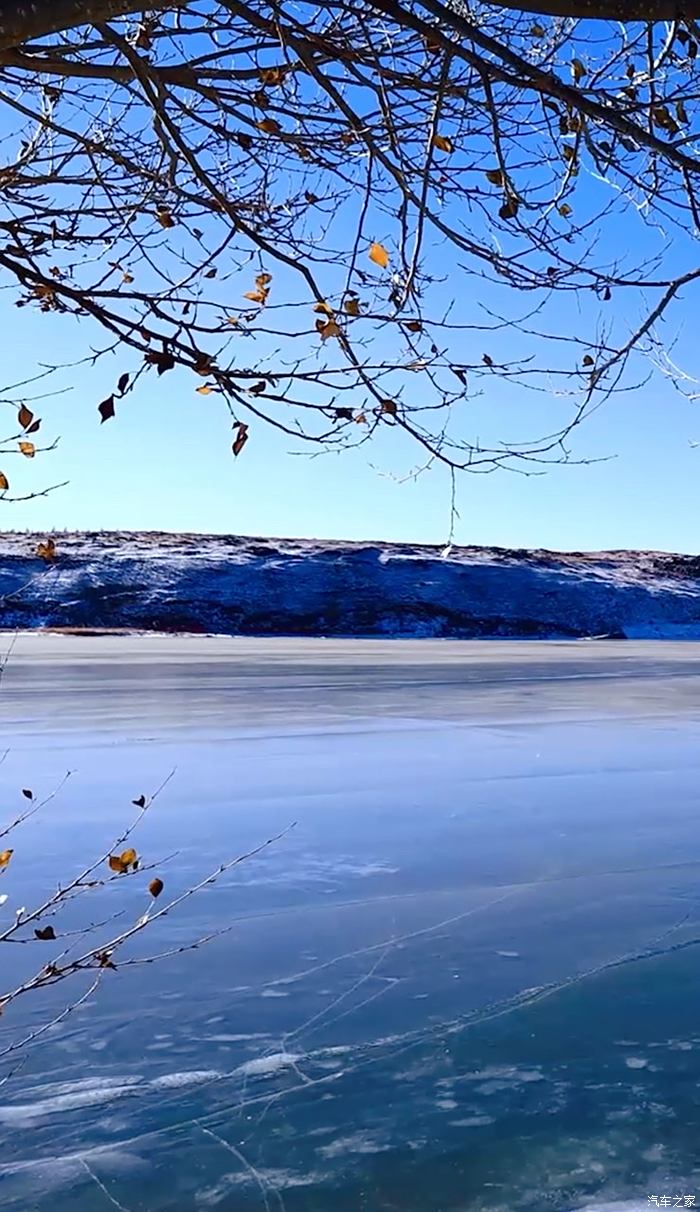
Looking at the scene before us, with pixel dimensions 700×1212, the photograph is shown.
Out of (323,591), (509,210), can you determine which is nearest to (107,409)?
(509,210)

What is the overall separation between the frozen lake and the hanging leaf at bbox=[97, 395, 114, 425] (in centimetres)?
148

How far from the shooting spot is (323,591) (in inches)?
1206

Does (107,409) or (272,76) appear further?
(272,76)

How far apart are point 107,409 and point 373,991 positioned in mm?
1710

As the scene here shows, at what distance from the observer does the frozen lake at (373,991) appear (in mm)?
2197

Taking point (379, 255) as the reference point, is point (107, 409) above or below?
below

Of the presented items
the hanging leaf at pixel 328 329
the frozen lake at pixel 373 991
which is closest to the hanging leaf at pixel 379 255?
the hanging leaf at pixel 328 329

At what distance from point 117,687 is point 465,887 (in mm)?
8289

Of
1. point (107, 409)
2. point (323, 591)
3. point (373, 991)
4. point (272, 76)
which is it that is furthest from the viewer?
point (323, 591)

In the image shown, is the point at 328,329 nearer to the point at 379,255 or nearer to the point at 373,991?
the point at 379,255

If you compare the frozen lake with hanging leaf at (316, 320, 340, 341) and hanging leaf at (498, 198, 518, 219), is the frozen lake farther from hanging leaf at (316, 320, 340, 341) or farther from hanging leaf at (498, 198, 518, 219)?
hanging leaf at (498, 198, 518, 219)

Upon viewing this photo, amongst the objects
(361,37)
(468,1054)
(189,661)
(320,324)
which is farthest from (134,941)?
(189,661)

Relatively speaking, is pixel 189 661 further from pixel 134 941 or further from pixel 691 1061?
pixel 691 1061

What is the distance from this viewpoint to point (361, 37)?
12.5ft
